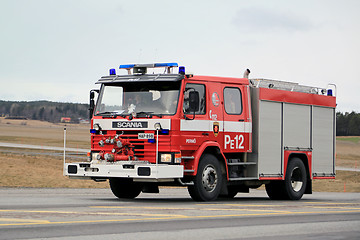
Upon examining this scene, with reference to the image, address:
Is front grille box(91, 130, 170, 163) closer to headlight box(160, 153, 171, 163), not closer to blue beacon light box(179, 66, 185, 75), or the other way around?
headlight box(160, 153, 171, 163)

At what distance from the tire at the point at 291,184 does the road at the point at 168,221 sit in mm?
3947

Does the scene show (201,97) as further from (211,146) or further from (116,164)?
(116,164)

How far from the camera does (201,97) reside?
639 inches

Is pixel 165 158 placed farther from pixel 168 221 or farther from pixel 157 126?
pixel 168 221

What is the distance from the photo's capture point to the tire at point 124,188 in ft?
57.3

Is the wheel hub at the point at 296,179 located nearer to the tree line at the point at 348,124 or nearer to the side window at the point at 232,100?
the side window at the point at 232,100

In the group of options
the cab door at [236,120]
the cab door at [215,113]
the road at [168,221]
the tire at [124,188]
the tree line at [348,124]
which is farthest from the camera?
the tree line at [348,124]

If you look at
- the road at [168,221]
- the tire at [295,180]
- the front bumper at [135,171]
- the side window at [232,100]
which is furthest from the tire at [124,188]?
the tire at [295,180]

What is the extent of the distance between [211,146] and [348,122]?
146 meters

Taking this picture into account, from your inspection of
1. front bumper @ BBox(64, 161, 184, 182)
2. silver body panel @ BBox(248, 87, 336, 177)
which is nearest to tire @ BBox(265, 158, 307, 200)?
silver body panel @ BBox(248, 87, 336, 177)

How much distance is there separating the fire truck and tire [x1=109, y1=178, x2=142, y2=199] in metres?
0.03

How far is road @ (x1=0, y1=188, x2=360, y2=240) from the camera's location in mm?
9617

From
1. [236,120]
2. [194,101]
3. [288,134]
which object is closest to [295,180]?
[288,134]

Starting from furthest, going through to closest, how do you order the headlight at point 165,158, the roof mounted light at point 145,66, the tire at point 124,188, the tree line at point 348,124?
the tree line at point 348,124
the tire at point 124,188
the roof mounted light at point 145,66
the headlight at point 165,158
